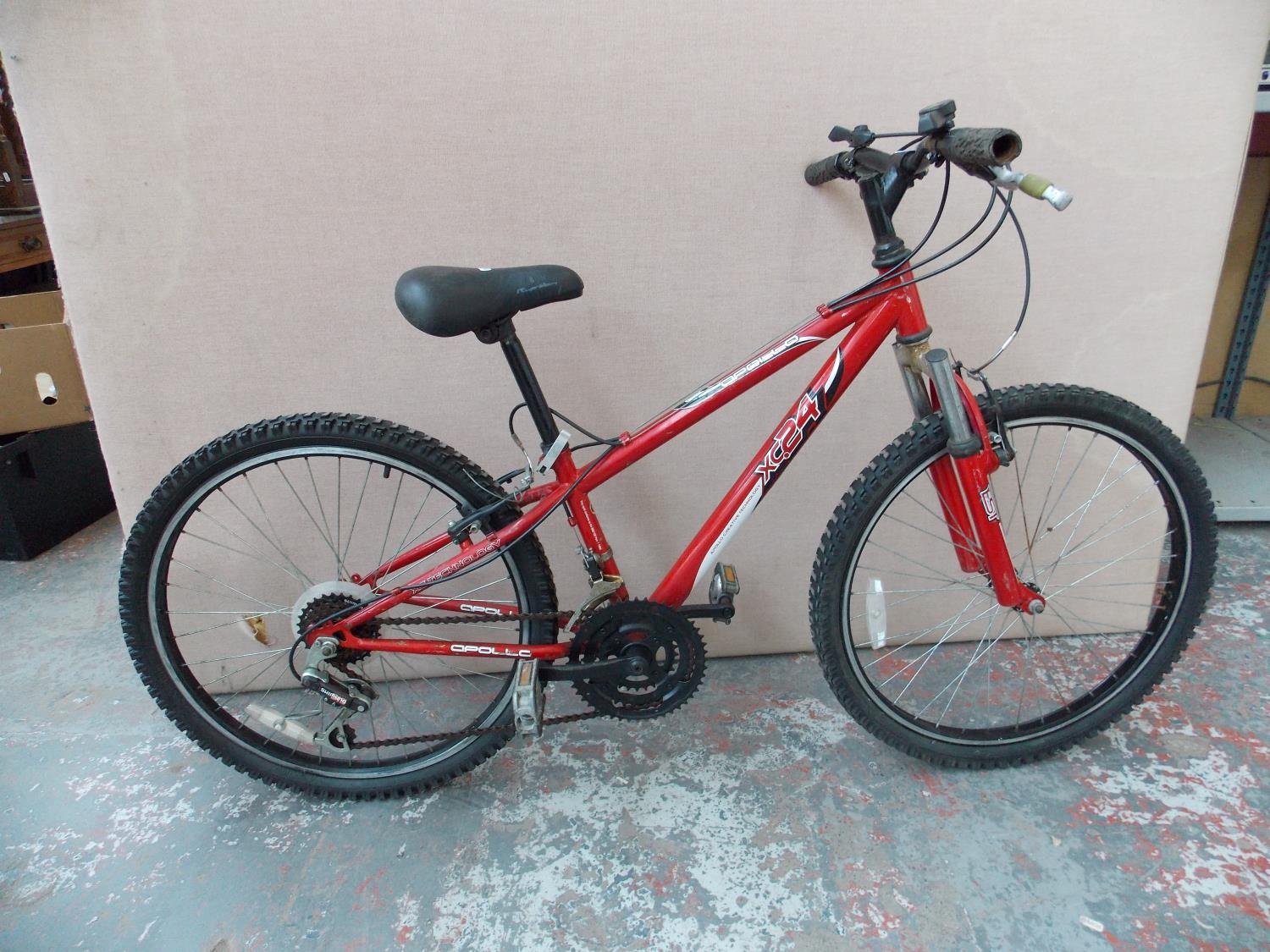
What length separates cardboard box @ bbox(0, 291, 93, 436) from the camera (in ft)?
6.04

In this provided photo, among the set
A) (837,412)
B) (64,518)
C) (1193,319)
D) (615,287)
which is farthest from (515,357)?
(64,518)

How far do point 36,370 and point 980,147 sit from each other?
216 cm

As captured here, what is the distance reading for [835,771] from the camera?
1.39m

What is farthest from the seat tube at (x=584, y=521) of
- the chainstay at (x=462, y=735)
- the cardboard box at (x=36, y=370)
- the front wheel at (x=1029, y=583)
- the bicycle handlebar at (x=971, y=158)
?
the cardboard box at (x=36, y=370)

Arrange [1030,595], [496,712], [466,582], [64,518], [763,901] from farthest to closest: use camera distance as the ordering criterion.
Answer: [64,518] → [466,582] → [496,712] → [1030,595] → [763,901]

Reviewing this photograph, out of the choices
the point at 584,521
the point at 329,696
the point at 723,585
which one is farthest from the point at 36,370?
the point at 723,585

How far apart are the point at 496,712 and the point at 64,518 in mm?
1723

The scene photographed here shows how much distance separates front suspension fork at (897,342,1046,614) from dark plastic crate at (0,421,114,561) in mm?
2328

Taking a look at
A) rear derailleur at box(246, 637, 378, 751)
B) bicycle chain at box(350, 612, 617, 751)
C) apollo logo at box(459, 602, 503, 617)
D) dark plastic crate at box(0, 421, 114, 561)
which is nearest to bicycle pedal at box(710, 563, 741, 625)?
bicycle chain at box(350, 612, 617, 751)

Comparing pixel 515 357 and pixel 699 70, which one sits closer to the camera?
pixel 515 357

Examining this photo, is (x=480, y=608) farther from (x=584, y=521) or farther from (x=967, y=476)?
(x=967, y=476)

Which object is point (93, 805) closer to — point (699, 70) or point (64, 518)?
point (64, 518)

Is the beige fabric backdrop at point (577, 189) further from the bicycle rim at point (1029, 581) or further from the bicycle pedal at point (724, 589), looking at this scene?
the bicycle pedal at point (724, 589)

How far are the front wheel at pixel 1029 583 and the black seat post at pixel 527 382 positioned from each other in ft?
1.64
